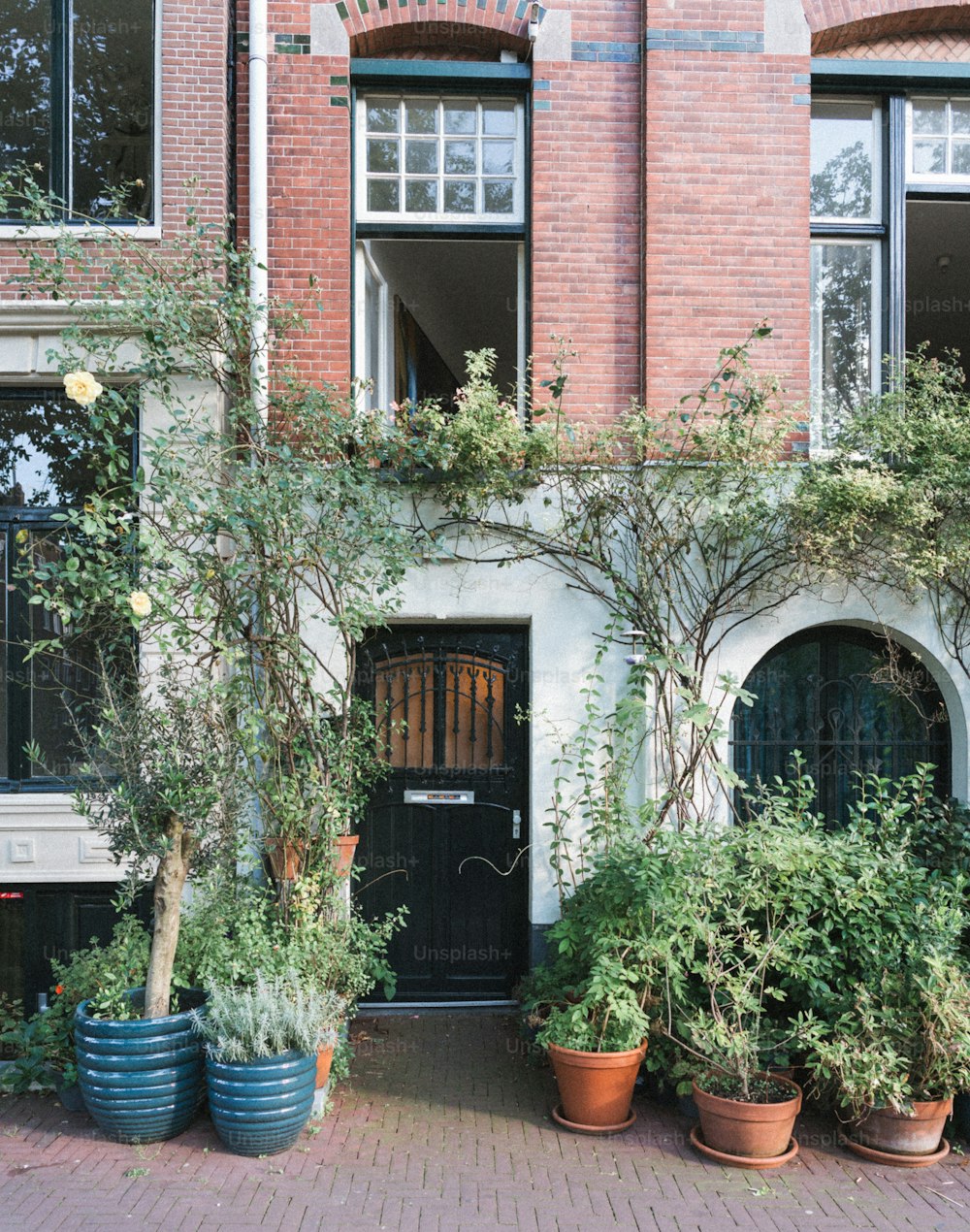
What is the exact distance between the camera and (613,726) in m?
6.22

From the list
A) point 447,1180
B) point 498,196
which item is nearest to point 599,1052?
point 447,1180

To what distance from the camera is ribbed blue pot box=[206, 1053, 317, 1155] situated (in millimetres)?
4492

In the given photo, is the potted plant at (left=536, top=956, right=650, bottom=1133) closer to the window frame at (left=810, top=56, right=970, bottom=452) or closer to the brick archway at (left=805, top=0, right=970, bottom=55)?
the window frame at (left=810, top=56, right=970, bottom=452)

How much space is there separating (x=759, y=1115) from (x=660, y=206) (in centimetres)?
554

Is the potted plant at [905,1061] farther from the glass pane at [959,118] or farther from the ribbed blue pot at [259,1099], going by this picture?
the glass pane at [959,118]

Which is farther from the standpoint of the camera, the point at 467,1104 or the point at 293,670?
the point at 293,670

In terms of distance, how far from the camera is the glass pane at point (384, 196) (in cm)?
673

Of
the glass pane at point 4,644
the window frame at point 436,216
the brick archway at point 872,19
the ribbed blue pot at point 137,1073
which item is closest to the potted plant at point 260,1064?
the ribbed blue pot at point 137,1073

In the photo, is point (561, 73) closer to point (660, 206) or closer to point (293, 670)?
point (660, 206)

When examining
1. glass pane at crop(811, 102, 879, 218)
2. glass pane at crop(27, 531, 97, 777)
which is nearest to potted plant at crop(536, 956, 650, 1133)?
glass pane at crop(27, 531, 97, 777)

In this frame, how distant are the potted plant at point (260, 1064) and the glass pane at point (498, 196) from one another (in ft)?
17.5

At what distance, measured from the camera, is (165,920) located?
15.9 ft

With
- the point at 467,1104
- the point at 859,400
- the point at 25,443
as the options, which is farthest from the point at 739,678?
the point at 25,443

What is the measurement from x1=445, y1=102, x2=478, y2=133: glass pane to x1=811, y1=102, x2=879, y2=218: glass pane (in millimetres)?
2493
